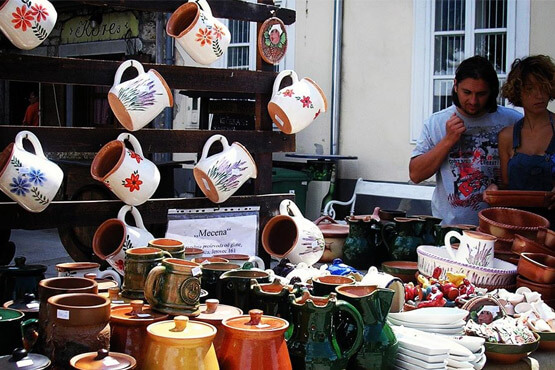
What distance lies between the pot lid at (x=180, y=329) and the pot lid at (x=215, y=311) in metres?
0.11

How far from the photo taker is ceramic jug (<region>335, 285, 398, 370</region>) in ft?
5.00

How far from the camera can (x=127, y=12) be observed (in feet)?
30.8

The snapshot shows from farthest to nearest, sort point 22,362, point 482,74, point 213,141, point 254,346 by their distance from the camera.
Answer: point 482,74 → point 213,141 → point 254,346 → point 22,362

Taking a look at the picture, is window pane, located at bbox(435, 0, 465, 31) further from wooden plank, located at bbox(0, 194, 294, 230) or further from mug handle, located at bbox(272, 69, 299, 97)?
wooden plank, located at bbox(0, 194, 294, 230)

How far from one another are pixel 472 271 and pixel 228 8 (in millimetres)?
1323

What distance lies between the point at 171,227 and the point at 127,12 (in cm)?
768

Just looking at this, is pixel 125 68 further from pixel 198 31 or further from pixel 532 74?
pixel 532 74

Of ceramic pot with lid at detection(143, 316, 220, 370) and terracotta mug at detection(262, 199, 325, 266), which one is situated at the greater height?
terracotta mug at detection(262, 199, 325, 266)

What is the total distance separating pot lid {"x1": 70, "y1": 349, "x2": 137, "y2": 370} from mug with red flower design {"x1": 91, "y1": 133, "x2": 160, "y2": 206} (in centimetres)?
96

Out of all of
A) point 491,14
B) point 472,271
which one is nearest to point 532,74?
point 472,271

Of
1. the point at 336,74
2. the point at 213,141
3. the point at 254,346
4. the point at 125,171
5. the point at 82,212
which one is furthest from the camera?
the point at 336,74

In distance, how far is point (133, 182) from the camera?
7.05 feet

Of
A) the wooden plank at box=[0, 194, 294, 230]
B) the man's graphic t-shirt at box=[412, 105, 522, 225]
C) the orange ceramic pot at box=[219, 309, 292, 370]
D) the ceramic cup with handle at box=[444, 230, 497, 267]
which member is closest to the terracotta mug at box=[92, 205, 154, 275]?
the wooden plank at box=[0, 194, 294, 230]

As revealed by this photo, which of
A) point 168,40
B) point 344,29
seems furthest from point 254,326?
point 168,40
